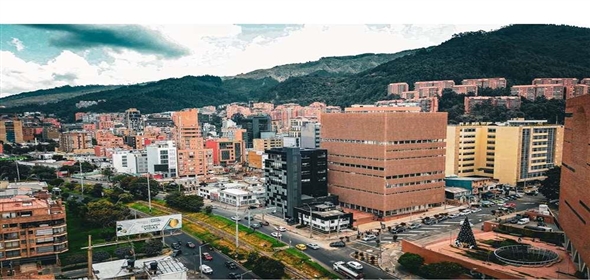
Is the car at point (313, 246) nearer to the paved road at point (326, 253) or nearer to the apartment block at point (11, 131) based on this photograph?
the paved road at point (326, 253)

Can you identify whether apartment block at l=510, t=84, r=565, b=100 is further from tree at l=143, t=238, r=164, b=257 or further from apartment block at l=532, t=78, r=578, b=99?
tree at l=143, t=238, r=164, b=257

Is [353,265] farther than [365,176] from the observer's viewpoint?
No

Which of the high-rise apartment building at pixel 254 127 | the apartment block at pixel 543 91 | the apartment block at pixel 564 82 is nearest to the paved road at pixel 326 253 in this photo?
the high-rise apartment building at pixel 254 127

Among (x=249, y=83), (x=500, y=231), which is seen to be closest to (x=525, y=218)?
(x=500, y=231)

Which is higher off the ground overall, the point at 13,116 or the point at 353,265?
the point at 13,116

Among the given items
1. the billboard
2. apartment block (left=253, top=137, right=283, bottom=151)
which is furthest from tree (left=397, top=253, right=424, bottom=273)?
apartment block (left=253, top=137, right=283, bottom=151)

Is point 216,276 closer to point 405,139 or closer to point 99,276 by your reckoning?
point 99,276
